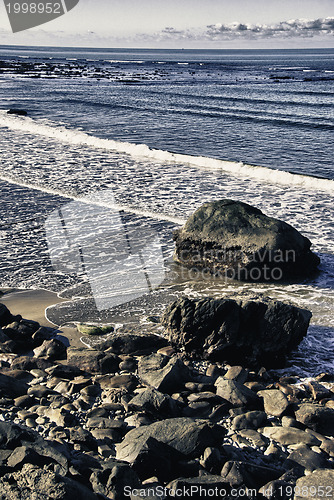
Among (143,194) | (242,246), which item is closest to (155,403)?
(242,246)

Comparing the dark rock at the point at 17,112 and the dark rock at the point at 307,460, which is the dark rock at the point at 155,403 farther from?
the dark rock at the point at 17,112

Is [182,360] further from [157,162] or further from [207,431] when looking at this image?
[157,162]

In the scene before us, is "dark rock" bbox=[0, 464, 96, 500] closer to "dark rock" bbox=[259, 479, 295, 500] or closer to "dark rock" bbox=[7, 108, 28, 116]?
"dark rock" bbox=[259, 479, 295, 500]

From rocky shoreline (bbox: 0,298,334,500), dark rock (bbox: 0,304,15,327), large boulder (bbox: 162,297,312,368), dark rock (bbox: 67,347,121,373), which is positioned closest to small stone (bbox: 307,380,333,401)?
rocky shoreline (bbox: 0,298,334,500)

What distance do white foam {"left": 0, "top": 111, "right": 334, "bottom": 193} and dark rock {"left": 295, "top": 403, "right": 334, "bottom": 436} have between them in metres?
8.80

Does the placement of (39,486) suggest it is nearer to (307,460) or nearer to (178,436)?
(178,436)

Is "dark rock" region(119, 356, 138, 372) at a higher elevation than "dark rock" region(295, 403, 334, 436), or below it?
higher

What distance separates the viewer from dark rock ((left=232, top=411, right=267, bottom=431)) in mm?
3629

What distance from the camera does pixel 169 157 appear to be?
14.9 m

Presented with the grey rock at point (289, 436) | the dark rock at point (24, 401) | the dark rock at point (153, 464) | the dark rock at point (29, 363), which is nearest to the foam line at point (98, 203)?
the dark rock at point (29, 363)

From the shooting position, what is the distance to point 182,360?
4.63 m

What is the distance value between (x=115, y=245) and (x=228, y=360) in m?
3.58

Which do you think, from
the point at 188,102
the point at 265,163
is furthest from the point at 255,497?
the point at 188,102

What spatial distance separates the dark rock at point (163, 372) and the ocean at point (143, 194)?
3.05ft
